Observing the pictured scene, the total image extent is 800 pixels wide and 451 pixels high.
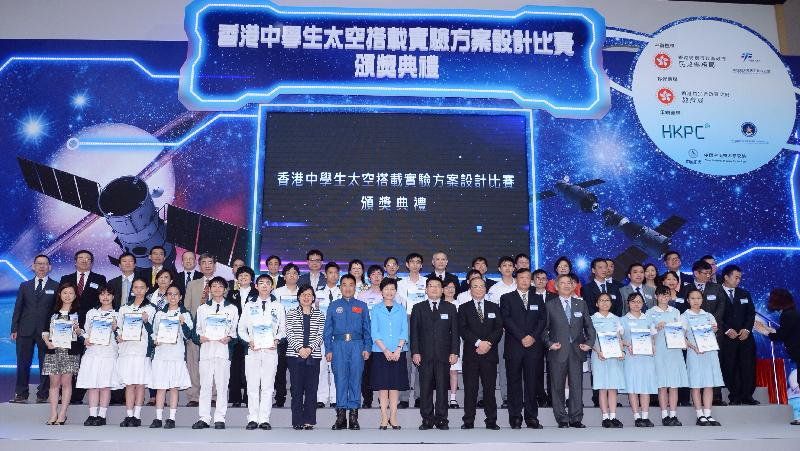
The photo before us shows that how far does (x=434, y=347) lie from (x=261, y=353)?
1402 mm

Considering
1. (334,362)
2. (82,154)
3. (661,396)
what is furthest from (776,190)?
(82,154)

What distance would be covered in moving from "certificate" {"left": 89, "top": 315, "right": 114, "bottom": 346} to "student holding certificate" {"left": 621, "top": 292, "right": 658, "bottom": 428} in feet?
14.1

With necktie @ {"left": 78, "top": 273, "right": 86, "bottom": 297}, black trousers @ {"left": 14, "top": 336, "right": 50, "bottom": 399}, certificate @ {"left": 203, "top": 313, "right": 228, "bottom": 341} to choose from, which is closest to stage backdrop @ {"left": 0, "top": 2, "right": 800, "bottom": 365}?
necktie @ {"left": 78, "top": 273, "right": 86, "bottom": 297}

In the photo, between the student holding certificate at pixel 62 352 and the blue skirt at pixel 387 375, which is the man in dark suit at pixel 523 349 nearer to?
the blue skirt at pixel 387 375

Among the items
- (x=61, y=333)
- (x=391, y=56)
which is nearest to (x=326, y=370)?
(x=61, y=333)

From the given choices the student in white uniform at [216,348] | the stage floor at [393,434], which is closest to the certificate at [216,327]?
the student in white uniform at [216,348]

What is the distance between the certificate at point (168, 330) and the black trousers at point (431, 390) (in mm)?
2011

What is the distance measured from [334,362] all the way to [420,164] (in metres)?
3.11

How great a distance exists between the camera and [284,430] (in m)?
5.36

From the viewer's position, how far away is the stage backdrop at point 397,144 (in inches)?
309

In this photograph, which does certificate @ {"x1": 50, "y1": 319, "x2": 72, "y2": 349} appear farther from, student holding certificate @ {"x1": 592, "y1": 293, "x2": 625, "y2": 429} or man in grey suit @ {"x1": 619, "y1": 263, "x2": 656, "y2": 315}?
man in grey suit @ {"x1": 619, "y1": 263, "x2": 656, "y2": 315}

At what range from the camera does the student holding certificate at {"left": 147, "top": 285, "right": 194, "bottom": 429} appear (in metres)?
5.54

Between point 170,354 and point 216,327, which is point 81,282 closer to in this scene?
point 170,354

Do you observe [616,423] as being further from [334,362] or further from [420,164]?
[420,164]
